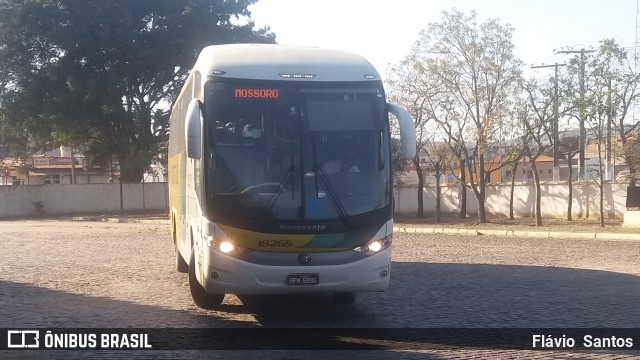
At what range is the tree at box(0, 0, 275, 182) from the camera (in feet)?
131

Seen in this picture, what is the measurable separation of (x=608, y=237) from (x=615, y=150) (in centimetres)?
765

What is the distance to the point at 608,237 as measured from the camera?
23.4 m

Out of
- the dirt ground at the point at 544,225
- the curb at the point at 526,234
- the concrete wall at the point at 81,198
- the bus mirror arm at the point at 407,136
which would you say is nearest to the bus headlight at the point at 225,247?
the bus mirror arm at the point at 407,136

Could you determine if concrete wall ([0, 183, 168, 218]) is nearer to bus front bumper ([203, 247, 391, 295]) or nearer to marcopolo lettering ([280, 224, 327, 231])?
bus front bumper ([203, 247, 391, 295])

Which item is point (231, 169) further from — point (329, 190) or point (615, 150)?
point (615, 150)

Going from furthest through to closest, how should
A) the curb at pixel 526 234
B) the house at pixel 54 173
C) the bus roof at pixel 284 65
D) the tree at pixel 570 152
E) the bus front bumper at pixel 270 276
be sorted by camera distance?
the house at pixel 54 173, the tree at pixel 570 152, the curb at pixel 526 234, the bus roof at pixel 284 65, the bus front bumper at pixel 270 276

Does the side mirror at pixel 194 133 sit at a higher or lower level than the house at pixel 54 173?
higher

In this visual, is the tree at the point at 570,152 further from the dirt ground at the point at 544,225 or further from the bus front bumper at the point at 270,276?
the bus front bumper at the point at 270,276

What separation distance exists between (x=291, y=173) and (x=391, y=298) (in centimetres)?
325

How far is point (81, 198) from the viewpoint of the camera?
155ft

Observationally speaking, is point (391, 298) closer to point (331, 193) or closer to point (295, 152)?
point (331, 193)

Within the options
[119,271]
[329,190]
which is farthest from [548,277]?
[119,271]

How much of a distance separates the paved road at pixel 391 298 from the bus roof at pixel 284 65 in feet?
10.6

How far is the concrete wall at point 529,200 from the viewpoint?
32.3 meters
